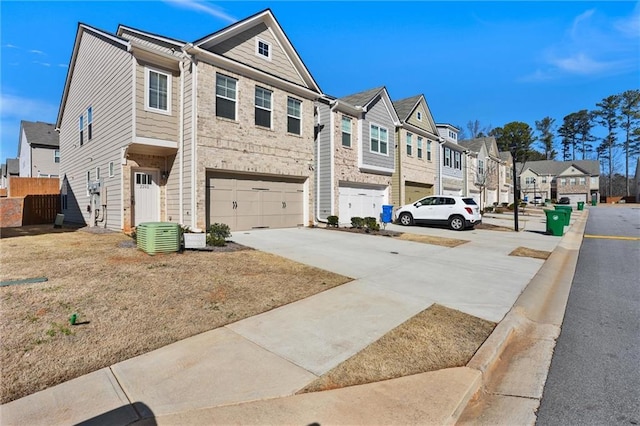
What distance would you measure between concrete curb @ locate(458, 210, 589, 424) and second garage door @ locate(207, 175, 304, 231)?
375 inches

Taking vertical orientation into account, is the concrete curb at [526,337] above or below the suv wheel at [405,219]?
below

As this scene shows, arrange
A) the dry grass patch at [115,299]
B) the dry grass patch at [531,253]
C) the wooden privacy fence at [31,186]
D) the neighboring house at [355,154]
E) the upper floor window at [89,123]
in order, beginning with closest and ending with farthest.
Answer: the dry grass patch at [115,299] < the dry grass patch at [531,253] < the upper floor window at [89,123] < the neighboring house at [355,154] < the wooden privacy fence at [31,186]

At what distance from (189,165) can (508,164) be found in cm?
5154

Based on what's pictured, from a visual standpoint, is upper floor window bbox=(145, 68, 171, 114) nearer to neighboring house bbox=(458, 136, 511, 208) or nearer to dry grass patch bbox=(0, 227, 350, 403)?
dry grass patch bbox=(0, 227, 350, 403)

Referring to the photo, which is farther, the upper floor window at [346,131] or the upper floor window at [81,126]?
the upper floor window at [346,131]

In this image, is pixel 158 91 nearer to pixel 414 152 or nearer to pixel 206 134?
pixel 206 134

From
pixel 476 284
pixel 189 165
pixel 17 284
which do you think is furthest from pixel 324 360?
pixel 189 165

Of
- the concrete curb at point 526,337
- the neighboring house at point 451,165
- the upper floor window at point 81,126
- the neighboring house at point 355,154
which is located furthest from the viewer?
the neighboring house at point 451,165

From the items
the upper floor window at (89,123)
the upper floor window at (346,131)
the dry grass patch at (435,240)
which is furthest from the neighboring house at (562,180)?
the upper floor window at (89,123)

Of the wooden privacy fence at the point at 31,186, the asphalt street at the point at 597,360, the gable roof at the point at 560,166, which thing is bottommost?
the asphalt street at the point at 597,360

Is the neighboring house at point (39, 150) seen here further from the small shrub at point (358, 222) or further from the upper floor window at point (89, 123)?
the small shrub at point (358, 222)

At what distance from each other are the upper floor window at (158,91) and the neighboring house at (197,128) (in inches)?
1.3

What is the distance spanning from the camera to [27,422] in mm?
2402

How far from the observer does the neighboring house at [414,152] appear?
2139 cm
